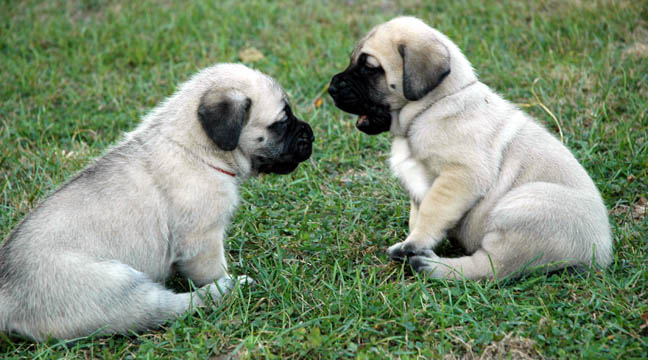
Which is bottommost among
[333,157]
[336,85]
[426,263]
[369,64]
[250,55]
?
[333,157]

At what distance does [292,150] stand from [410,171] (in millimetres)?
903

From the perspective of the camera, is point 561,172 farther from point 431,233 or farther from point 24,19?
point 24,19

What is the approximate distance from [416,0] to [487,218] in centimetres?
602

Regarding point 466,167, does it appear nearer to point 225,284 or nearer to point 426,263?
point 426,263

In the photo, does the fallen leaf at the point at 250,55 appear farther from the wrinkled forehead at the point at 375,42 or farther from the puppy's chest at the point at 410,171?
the puppy's chest at the point at 410,171

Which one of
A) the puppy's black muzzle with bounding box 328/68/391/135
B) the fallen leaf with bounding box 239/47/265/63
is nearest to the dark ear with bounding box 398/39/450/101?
the puppy's black muzzle with bounding box 328/68/391/135

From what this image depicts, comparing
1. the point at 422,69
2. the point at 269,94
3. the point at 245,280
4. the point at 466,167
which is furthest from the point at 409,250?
the point at 269,94

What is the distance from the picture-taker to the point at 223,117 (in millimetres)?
4410

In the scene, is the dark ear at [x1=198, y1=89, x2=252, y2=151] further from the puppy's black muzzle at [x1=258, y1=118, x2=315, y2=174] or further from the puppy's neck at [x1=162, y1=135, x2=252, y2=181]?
the puppy's black muzzle at [x1=258, y1=118, x2=315, y2=174]

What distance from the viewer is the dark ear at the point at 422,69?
4629 mm

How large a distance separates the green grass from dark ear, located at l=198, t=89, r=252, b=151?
3.50 feet

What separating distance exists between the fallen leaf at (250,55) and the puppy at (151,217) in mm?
3732

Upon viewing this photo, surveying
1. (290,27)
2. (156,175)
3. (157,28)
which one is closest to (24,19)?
(157,28)

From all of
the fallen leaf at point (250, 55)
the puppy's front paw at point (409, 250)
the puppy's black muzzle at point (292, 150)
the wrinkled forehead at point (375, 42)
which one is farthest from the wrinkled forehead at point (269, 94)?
the fallen leaf at point (250, 55)
